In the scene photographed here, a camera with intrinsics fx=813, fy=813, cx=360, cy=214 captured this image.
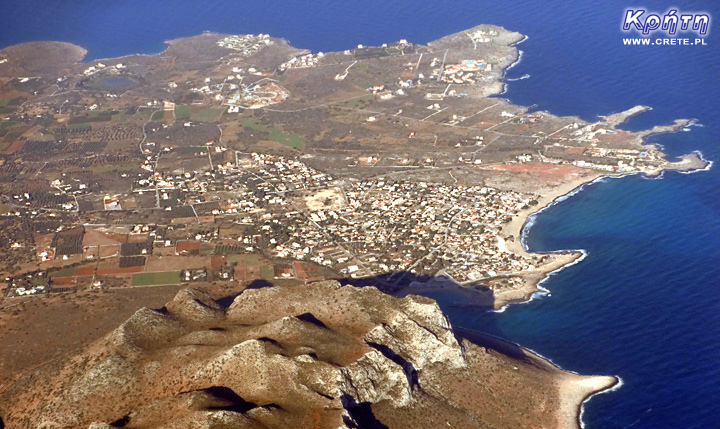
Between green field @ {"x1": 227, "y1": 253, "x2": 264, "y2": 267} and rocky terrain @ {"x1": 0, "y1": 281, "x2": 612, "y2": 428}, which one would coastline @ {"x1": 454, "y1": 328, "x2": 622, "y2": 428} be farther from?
green field @ {"x1": 227, "y1": 253, "x2": 264, "y2": 267}

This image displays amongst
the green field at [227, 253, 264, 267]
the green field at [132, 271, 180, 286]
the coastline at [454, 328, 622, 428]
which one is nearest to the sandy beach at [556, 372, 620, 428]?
the coastline at [454, 328, 622, 428]

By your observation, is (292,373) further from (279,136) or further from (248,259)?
(279,136)

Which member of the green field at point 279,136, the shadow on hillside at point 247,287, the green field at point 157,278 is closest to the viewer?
the shadow on hillside at point 247,287

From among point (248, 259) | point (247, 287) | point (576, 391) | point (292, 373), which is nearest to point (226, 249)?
point (248, 259)

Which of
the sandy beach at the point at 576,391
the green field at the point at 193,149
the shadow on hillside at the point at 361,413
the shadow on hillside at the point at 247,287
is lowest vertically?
the sandy beach at the point at 576,391

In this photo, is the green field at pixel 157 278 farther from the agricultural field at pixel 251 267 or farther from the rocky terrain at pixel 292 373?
the rocky terrain at pixel 292 373

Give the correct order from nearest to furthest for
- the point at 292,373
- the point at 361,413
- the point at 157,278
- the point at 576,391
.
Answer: the point at 292,373 < the point at 361,413 < the point at 576,391 < the point at 157,278

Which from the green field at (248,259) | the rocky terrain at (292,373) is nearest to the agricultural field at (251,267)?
the green field at (248,259)
